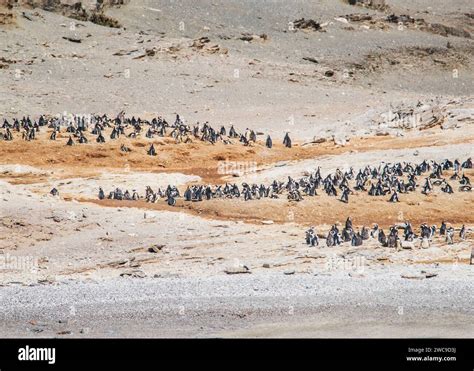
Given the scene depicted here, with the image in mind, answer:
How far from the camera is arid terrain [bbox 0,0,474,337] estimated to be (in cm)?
1557

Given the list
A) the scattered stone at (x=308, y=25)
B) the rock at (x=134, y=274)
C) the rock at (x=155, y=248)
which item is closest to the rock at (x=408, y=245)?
the rock at (x=155, y=248)

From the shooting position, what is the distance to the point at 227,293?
16.4 metres

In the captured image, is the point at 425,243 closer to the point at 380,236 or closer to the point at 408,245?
the point at 408,245

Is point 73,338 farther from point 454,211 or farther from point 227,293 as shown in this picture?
point 454,211

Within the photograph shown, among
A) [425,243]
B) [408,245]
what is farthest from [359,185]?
[408,245]

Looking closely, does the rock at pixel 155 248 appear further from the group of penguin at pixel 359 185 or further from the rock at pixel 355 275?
the group of penguin at pixel 359 185

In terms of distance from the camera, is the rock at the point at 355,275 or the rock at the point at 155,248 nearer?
the rock at the point at 355,275

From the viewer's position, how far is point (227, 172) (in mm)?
32250

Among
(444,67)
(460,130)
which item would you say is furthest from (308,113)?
(444,67)

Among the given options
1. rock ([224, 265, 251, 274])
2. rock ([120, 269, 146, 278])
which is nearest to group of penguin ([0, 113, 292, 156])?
rock ([120, 269, 146, 278])

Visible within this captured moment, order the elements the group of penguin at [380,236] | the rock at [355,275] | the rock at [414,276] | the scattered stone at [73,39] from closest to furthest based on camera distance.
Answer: the rock at [414,276]
the rock at [355,275]
the group of penguin at [380,236]
the scattered stone at [73,39]

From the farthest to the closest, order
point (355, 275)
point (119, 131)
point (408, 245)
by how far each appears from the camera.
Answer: point (119, 131)
point (408, 245)
point (355, 275)

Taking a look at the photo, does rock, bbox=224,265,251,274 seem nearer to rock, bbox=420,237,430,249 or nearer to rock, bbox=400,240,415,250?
rock, bbox=400,240,415,250

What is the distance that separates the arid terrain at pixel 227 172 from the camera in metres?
15.6
